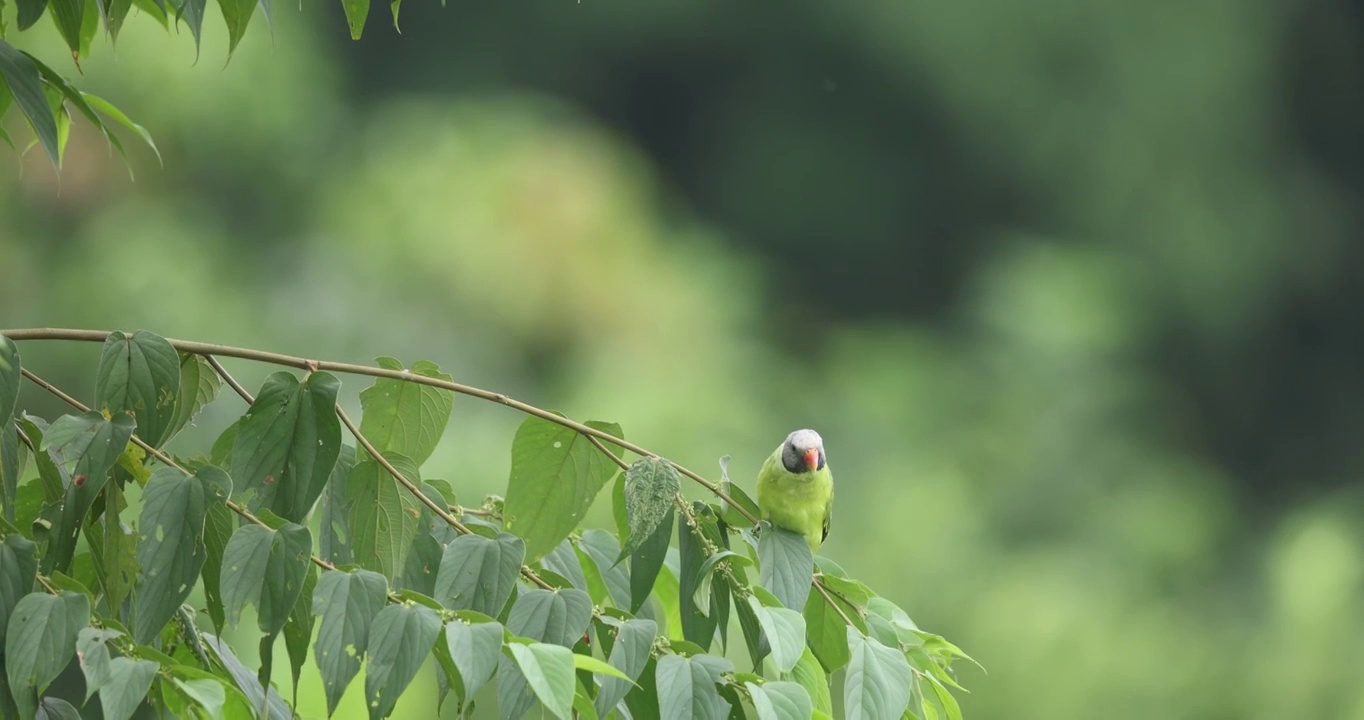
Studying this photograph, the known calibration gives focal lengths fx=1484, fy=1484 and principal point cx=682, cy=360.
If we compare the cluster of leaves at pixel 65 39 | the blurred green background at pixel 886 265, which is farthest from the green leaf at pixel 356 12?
the blurred green background at pixel 886 265

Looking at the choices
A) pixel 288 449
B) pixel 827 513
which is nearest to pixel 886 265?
pixel 827 513

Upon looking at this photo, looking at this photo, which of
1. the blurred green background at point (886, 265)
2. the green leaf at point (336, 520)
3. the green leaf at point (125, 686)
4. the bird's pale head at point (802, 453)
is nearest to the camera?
the green leaf at point (125, 686)

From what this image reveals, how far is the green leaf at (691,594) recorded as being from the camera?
2.53 ft

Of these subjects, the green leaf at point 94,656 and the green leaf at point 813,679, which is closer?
the green leaf at point 94,656

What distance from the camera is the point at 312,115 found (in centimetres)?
486

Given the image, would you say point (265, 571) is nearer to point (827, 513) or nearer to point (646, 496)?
point (646, 496)

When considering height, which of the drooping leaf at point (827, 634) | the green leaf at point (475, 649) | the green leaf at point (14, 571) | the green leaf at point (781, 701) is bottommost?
the green leaf at point (14, 571)

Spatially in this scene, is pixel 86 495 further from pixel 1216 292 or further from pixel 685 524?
pixel 1216 292

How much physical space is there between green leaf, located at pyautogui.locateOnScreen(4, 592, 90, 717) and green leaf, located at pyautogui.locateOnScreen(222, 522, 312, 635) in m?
0.06

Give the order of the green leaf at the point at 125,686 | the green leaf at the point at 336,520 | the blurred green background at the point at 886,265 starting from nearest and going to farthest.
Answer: the green leaf at the point at 125,686 < the green leaf at the point at 336,520 < the blurred green background at the point at 886,265

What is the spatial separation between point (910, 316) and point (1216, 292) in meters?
1.31

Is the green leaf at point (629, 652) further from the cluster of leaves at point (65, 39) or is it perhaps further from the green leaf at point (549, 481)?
the cluster of leaves at point (65, 39)

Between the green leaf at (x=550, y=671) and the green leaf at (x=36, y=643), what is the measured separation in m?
0.18

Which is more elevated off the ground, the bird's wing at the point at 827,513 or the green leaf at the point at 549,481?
the bird's wing at the point at 827,513
